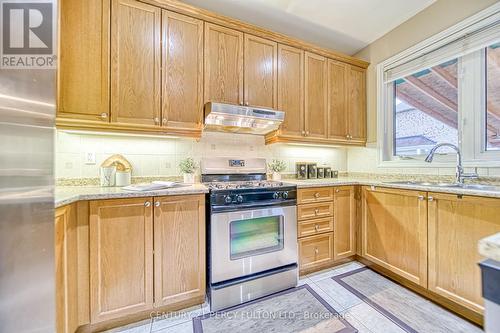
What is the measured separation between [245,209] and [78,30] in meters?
1.81

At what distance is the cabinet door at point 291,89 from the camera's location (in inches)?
89.2

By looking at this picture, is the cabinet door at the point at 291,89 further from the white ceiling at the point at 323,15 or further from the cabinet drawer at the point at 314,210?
the cabinet drawer at the point at 314,210

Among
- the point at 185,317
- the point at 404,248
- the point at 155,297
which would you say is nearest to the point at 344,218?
the point at 404,248

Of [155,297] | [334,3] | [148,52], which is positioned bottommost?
[155,297]

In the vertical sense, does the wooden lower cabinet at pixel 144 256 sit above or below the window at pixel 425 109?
below

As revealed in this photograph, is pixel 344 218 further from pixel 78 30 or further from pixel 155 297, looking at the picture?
pixel 78 30

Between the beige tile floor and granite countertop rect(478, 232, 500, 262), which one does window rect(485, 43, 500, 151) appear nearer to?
the beige tile floor

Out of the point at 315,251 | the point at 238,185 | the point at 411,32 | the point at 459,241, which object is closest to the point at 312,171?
the point at 315,251

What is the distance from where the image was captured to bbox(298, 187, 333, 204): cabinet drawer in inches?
79.3

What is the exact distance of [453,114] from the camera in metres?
2.02

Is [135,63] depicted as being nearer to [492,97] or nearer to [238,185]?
[238,185]

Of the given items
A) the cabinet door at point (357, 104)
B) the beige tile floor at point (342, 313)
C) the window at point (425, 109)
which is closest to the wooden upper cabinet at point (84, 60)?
the beige tile floor at point (342, 313)

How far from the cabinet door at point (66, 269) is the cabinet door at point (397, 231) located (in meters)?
2.43

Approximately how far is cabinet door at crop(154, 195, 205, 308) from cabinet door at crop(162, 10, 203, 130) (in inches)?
28.1
